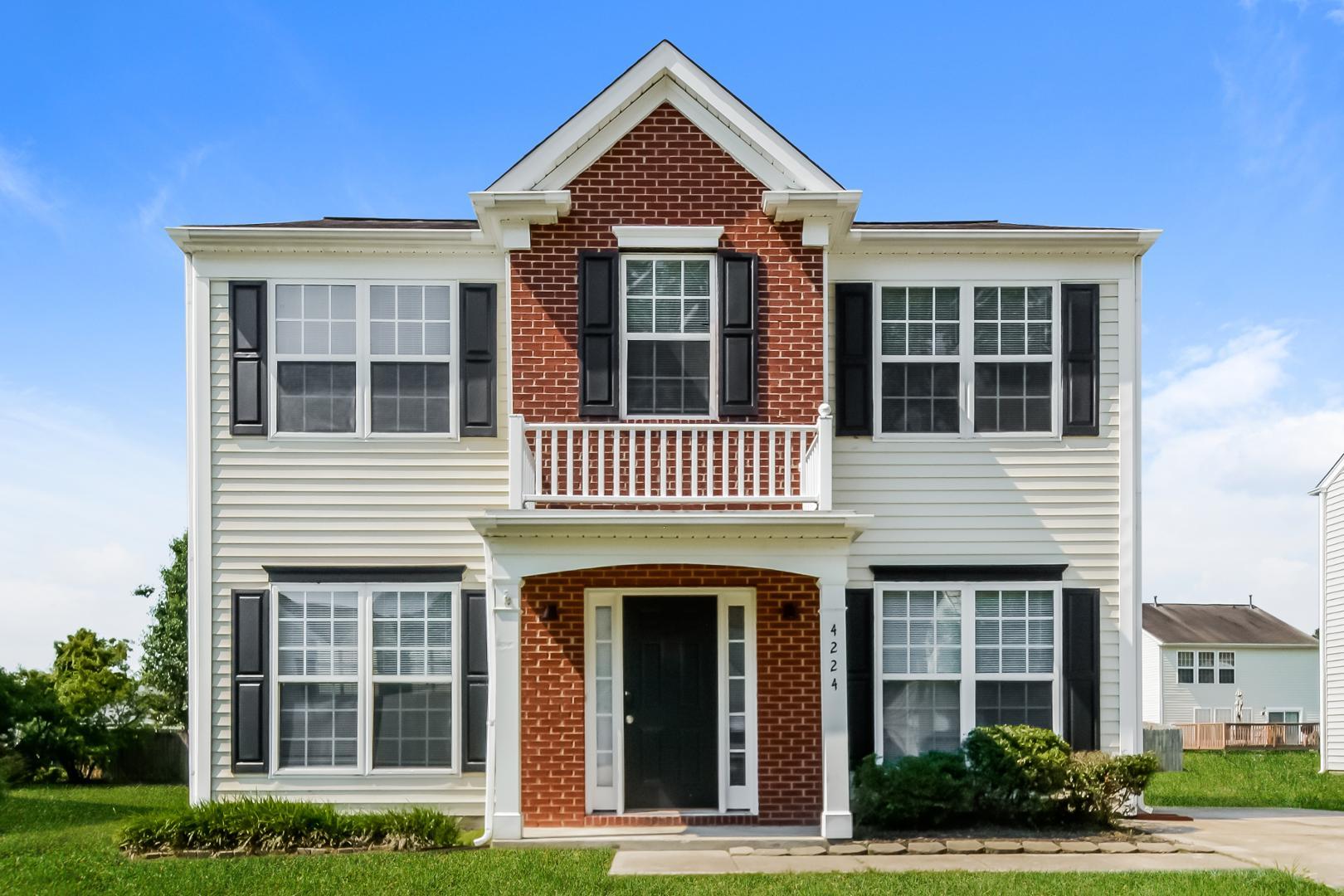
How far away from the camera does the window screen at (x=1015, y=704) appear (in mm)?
13359

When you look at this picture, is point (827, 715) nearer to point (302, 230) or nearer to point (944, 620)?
point (944, 620)

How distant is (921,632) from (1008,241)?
14.6 ft

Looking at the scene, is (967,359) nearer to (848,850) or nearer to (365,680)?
(848,850)

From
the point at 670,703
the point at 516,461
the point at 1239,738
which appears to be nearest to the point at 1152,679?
the point at 1239,738

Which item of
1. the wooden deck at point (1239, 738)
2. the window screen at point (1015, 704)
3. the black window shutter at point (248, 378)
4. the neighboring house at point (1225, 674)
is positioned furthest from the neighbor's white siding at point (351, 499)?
the neighboring house at point (1225, 674)

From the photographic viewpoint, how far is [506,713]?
38.6 ft

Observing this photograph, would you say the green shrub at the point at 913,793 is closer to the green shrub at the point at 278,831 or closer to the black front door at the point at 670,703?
the black front door at the point at 670,703

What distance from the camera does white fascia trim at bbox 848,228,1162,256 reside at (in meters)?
13.5

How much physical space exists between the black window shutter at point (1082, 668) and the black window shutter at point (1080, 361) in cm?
186

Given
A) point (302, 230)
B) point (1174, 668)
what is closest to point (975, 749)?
point (302, 230)

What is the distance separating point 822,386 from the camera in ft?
42.4

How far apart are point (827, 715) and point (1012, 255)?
18.4ft

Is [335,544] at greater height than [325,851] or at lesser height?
greater

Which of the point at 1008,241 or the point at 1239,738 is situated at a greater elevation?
the point at 1008,241
